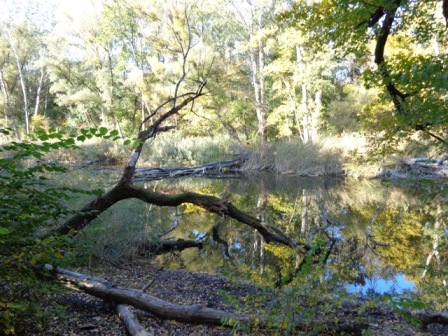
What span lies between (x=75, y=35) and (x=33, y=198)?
2817cm

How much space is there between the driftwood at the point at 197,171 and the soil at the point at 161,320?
33.7 feet

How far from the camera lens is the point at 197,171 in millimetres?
16969

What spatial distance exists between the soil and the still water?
1.24 ft

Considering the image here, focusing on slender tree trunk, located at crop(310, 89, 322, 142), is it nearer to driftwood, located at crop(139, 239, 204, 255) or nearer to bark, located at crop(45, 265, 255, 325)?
driftwood, located at crop(139, 239, 204, 255)

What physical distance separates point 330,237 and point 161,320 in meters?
3.95

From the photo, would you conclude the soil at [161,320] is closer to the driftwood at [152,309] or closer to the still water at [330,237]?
the driftwood at [152,309]

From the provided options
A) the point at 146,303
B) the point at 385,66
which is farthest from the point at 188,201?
the point at 385,66

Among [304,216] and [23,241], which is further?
[304,216]

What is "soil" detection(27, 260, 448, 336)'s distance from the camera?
2693 millimetres

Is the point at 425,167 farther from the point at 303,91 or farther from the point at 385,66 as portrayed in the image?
the point at 385,66

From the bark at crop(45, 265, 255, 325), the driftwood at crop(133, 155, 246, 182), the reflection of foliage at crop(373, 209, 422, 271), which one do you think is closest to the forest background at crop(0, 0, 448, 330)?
the driftwood at crop(133, 155, 246, 182)

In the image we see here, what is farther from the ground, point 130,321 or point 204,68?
point 204,68

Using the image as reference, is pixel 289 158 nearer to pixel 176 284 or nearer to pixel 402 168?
pixel 402 168

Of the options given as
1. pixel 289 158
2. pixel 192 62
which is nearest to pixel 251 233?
pixel 289 158
